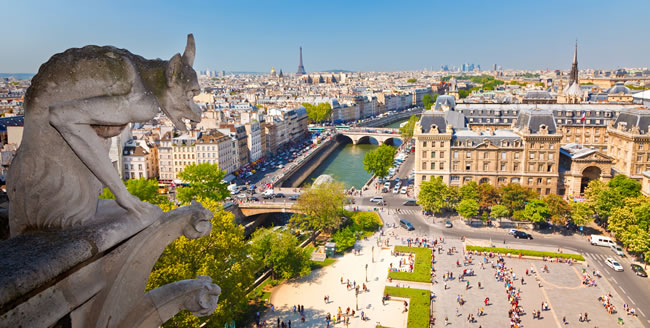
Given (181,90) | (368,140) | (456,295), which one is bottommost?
(456,295)

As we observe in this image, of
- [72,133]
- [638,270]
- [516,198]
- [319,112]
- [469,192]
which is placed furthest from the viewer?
[319,112]

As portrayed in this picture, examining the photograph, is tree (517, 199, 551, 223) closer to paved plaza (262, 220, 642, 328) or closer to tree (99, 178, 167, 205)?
paved plaza (262, 220, 642, 328)

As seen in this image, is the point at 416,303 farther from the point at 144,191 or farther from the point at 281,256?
the point at 144,191

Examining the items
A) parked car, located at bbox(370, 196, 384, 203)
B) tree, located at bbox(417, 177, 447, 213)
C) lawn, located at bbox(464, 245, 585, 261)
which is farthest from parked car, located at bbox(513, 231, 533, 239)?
parked car, located at bbox(370, 196, 384, 203)

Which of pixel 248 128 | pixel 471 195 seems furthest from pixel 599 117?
pixel 248 128

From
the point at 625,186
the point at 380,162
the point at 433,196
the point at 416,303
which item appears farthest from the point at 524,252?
the point at 380,162

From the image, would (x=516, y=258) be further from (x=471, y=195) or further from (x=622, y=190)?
(x=622, y=190)
